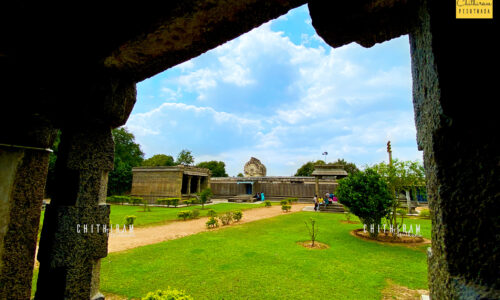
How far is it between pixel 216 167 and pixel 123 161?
2445 cm

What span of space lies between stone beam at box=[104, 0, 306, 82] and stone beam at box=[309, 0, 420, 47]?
0.22 metres

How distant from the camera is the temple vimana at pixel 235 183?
2448cm

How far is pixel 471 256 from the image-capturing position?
2.20ft

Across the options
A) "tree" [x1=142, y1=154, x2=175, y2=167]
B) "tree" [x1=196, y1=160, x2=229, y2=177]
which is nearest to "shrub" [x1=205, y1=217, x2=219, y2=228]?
"tree" [x1=142, y1=154, x2=175, y2=167]

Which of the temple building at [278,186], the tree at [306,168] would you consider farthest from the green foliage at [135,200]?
the tree at [306,168]

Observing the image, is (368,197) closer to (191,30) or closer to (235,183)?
(191,30)

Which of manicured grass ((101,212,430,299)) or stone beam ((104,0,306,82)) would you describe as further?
manicured grass ((101,212,430,299))

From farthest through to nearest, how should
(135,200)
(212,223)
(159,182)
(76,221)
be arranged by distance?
(159,182), (135,200), (212,223), (76,221)

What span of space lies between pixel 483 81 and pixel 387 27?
23.1 inches

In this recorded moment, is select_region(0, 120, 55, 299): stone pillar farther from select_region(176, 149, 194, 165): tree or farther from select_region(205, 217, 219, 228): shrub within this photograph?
select_region(176, 149, 194, 165): tree

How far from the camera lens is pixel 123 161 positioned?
129ft

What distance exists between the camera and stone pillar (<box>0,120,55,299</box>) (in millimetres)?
2330

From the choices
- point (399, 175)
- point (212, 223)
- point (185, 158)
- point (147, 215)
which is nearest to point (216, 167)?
point (185, 158)

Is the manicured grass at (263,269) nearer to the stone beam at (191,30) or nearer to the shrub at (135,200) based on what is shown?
the stone beam at (191,30)
